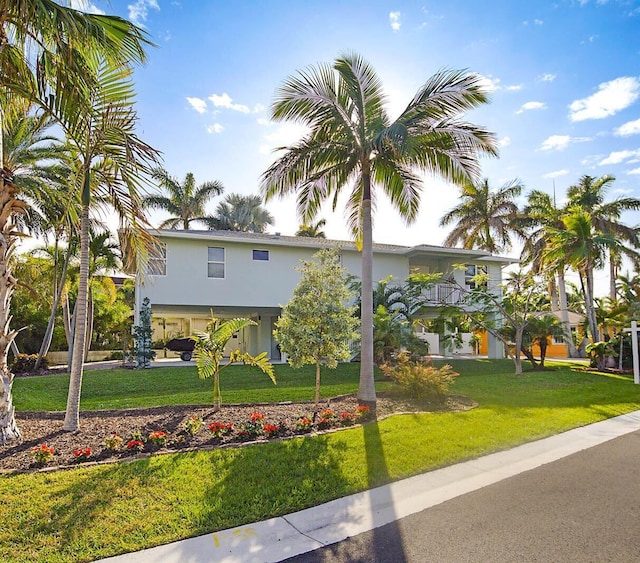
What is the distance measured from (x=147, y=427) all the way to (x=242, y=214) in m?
28.9

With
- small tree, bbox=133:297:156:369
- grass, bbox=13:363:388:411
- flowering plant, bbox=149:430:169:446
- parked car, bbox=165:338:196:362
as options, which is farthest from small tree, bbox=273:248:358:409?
parked car, bbox=165:338:196:362

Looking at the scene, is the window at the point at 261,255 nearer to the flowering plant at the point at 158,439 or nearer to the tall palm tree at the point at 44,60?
the tall palm tree at the point at 44,60

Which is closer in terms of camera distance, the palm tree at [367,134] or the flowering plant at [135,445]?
the flowering plant at [135,445]

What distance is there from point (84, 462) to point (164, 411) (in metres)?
3.36

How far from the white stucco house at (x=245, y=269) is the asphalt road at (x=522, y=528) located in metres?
11.5

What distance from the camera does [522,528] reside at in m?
4.09

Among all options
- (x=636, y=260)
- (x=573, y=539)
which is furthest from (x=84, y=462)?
(x=636, y=260)

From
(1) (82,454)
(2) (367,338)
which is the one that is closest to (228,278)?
(2) (367,338)

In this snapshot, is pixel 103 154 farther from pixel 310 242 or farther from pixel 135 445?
pixel 310 242

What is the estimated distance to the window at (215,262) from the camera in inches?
705

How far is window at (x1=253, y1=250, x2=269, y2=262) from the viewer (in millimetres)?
18719

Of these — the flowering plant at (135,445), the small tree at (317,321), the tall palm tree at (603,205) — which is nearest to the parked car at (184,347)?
the small tree at (317,321)

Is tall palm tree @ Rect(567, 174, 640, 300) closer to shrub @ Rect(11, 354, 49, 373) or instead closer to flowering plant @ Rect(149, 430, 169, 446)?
flowering plant @ Rect(149, 430, 169, 446)

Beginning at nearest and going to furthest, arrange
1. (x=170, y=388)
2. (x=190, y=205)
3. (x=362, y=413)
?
(x=362, y=413)
(x=170, y=388)
(x=190, y=205)
